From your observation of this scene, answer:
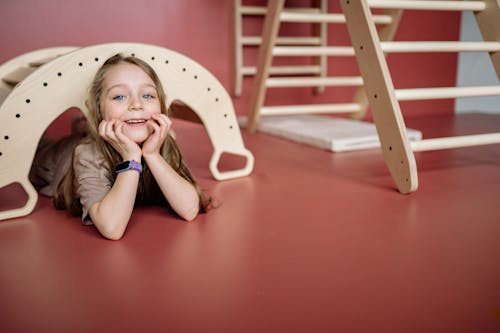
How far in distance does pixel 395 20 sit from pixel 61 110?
177cm

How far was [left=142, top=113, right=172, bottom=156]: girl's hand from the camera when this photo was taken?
0.98 metres

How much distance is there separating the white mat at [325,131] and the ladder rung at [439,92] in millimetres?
456

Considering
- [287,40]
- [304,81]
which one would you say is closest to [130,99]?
[304,81]

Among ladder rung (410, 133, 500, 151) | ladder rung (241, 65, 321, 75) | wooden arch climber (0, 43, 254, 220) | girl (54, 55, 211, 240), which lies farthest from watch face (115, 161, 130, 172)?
ladder rung (241, 65, 321, 75)

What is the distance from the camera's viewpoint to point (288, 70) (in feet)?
8.55

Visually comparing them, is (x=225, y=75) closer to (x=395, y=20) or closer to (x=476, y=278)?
(x=395, y=20)

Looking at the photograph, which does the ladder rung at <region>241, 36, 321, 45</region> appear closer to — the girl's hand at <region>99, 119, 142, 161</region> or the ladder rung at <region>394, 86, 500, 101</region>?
the ladder rung at <region>394, 86, 500, 101</region>

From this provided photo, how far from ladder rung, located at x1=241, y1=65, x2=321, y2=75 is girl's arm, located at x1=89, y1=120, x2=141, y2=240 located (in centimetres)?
165

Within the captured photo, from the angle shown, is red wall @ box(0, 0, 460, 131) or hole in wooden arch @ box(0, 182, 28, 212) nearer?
hole in wooden arch @ box(0, 182, 28, 212)

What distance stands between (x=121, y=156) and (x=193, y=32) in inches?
64.3

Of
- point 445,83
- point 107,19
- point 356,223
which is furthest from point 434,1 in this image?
point 445,83

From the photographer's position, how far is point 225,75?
2.63 meters

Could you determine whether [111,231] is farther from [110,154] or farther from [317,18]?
[317,18]

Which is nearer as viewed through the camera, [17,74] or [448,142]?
[448,142]
